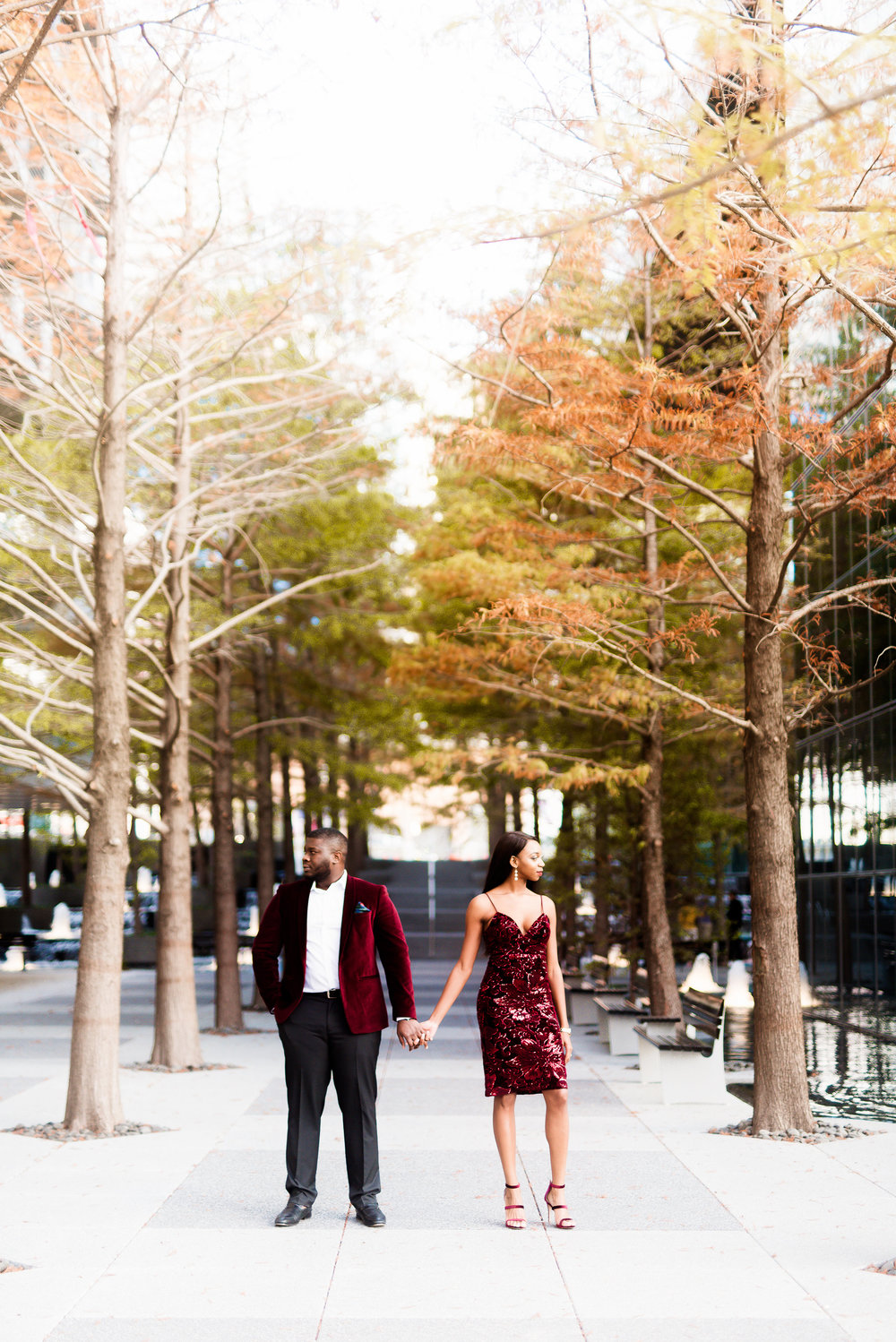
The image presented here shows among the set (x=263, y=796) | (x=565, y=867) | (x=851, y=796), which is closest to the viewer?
(x=263, y=796)

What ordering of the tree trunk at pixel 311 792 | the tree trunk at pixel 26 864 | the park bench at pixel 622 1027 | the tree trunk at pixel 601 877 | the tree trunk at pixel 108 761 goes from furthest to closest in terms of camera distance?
1. the tree trunk at pixel 26 864
2. the tree trunk at pixel 311 792
3. the tree trunk at pixel 601 877
4. the park bench at pixel 622 1027
5. the tree trunk at pixel 108 761

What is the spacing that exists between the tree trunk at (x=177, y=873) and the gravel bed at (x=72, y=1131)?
3.52m

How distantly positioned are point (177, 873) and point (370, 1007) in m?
7.66

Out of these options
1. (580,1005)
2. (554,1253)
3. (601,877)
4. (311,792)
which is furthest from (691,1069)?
(311,792)

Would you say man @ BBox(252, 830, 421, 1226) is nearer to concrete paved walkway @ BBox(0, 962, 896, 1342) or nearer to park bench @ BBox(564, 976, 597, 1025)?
concrete paved walkway @ BBox(0, 962, 896, 1342)

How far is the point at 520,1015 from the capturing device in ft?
22.0

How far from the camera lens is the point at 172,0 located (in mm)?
7414

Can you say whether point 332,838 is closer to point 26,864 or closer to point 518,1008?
point 518,1008

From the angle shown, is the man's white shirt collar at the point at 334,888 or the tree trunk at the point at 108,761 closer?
the man's white shirt collar at the point at 334,888

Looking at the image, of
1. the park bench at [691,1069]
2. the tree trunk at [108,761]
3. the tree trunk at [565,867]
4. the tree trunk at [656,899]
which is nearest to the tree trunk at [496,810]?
the tree trunk at [565,867]

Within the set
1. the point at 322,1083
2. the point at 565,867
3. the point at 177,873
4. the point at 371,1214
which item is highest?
the point at 177,873

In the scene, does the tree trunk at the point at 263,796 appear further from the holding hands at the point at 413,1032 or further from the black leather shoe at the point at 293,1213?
the holding hands at the point at 413,1032

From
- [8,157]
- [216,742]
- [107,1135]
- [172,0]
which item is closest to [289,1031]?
[107,1135]

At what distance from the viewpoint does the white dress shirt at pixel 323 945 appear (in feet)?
22.3
